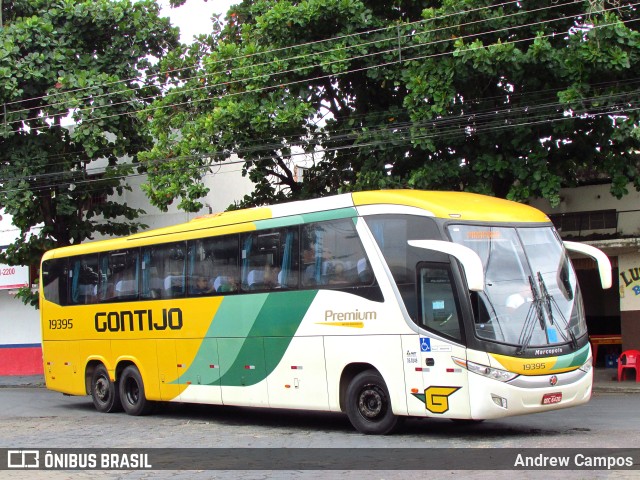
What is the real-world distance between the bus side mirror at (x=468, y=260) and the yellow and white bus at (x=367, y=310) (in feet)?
0.11

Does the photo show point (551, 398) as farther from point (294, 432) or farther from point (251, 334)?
point (251, 334)

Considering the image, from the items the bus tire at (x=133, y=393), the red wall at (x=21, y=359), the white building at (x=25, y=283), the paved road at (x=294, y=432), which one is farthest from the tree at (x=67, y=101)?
the paved road at (x=294, y=432)

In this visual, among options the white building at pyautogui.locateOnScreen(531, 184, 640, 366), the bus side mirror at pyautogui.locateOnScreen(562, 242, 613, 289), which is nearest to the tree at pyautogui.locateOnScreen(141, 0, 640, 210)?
the white building at pyautogui.locateOnScreen(531, 184, 640, 366)

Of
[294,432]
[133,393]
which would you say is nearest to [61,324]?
[133,393]

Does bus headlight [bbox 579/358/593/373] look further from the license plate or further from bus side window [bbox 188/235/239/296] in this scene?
bus side window [bbox 188/235/239/296]

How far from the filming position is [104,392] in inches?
688

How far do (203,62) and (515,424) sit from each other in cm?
1188

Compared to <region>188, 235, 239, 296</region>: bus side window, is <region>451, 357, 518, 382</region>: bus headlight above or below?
below

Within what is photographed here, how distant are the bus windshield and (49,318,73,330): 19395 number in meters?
10.2

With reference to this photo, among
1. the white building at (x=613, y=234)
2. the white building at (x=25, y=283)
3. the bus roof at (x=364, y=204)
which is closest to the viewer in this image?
the bus roof at (x=364, y=204)

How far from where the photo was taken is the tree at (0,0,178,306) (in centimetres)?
2222

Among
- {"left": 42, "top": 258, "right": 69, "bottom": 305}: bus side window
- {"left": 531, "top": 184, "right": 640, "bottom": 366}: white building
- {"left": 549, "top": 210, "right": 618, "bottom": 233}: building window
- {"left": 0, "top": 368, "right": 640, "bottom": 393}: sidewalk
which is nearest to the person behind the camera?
{"left": 42, "top": 258, "right": 69, "bottom": 305}: bus side window

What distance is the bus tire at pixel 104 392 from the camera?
1719 cm

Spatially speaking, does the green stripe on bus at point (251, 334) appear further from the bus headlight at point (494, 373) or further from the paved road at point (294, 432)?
the bus headlight at point (494, 373)
